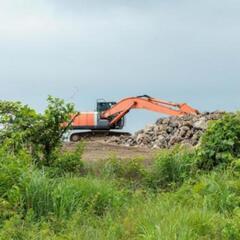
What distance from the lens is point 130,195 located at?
899 cm

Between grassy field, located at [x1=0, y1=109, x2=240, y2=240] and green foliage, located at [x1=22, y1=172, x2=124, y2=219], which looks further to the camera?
green foliage, located at [x1=22, y1=172, x2=124, y2=219]

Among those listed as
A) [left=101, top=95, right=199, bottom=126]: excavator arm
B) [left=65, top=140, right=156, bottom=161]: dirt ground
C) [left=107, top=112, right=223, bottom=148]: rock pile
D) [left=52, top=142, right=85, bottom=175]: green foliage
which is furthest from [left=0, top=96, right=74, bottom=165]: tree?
[left=101, top=95, right=199, bottom=126]: excavator arm

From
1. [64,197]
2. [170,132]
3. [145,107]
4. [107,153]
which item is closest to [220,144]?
[64,197]

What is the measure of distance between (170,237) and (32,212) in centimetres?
195

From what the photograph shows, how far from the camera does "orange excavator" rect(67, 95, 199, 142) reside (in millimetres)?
25953

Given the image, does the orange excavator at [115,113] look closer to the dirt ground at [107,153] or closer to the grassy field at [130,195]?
the dirt ground at [107,153]

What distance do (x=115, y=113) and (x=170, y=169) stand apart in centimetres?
1635

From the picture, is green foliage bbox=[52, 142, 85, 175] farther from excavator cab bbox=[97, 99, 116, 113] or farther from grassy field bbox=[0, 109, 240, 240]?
excavator cab bbox=[97, 99, 116, 113]

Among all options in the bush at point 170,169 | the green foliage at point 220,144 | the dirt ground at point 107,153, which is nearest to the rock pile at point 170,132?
the dirt ground at point 107,153

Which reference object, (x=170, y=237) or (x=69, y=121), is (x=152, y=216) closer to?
(x=170, y=237)

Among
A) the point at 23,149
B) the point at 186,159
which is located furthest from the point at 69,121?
the point at 186,159

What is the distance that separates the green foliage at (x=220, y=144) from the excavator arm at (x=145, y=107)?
14.9 meters

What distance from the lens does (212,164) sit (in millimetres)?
10312

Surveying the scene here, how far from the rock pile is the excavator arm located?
0.63 meters
